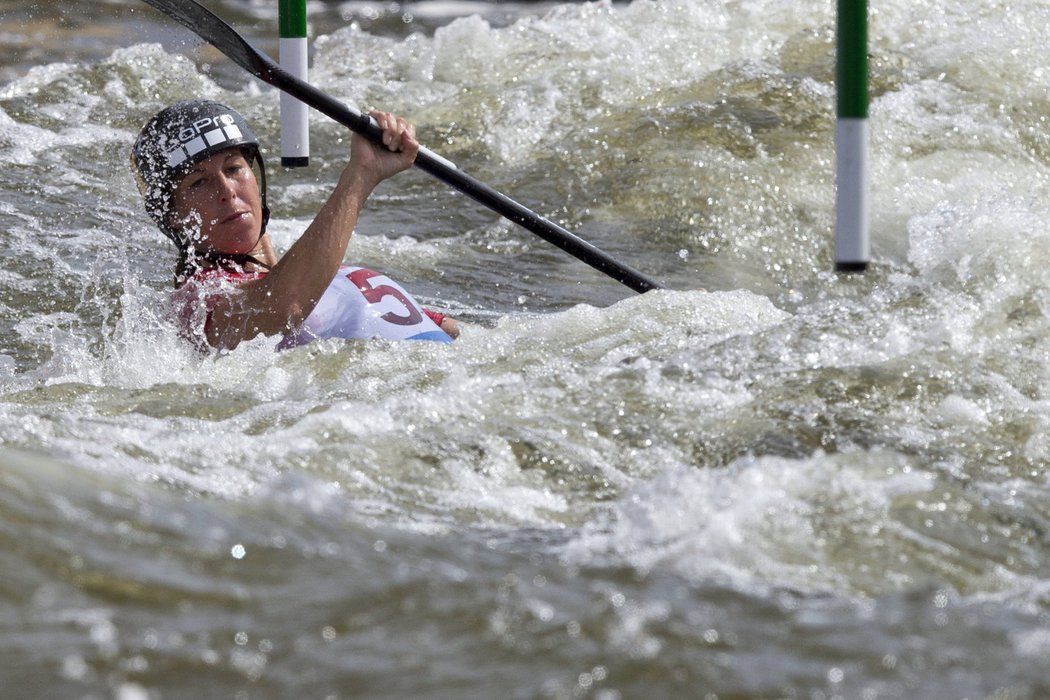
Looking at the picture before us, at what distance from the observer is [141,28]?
11734mm

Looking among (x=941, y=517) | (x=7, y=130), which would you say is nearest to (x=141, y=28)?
(x=7, y=130)

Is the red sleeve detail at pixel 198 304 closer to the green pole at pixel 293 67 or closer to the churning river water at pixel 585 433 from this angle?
the churning river water at pixel 585 433

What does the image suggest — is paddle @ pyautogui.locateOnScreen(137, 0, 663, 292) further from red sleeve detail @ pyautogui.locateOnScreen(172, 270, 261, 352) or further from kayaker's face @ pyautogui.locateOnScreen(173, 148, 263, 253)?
red sleeve detail @ pyautogui.locateOnScreen(172, 270, 261, 352)

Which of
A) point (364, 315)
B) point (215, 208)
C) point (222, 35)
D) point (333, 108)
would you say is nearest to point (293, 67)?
point (222, 35)

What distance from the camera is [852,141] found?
350 centimetres

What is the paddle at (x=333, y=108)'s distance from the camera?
4.23 m

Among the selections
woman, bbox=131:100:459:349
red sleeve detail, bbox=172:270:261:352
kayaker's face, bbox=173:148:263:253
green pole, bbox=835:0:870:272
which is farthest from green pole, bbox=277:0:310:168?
green pole, bbox=835:0:870:272

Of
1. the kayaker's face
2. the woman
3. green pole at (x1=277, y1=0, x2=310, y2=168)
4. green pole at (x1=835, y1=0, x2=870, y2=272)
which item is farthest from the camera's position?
green pole at (x1=277, y1=0, x2=310, y2=168)

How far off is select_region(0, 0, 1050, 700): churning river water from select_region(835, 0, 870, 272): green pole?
0.47 m

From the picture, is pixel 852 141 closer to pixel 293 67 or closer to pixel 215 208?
pixel 215 208

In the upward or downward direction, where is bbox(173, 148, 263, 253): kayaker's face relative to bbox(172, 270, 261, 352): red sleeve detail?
upward

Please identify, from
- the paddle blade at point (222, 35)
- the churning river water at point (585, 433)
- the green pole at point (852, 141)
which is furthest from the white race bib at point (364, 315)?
the green pole at point (852, 141)

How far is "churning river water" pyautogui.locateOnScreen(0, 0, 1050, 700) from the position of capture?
237cm

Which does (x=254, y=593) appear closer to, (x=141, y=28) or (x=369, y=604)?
(x=369, y=604)
